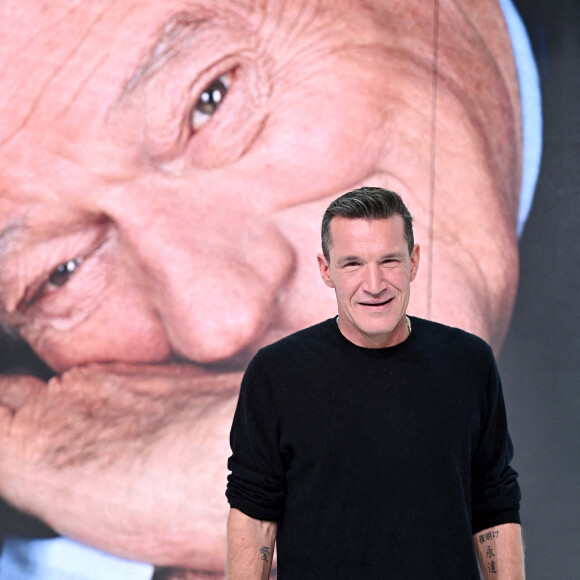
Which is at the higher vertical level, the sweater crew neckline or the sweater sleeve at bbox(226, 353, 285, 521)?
the sweater crew neckline

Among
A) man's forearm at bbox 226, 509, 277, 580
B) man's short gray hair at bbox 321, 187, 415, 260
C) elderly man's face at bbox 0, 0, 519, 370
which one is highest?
elderly man's face at bbox 0, 0, 519, 370

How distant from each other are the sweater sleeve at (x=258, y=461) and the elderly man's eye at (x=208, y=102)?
4.47ft

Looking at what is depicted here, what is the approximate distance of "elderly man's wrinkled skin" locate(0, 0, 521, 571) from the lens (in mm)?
2254

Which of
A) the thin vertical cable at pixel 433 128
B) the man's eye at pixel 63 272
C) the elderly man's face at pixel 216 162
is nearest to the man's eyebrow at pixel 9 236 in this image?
the elderly man's face at pixel 216 162

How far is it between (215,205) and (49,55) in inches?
27.0

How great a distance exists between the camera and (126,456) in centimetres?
234

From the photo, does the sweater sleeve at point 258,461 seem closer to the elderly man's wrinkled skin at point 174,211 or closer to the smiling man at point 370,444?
the smiling man at point 370,444

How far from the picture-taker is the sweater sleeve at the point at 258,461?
1199 mm

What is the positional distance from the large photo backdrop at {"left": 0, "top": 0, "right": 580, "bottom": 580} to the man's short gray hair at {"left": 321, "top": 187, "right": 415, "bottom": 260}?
1.21 meters

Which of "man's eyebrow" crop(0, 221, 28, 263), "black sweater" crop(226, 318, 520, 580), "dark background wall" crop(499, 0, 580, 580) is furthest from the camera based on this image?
"dark background wall" crop(499, 0, 580, 580)

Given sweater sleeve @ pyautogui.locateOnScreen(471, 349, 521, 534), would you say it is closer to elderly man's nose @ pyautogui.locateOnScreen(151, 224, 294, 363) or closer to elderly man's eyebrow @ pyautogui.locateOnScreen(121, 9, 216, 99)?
elderly man's nose @ pyautogui.locateOnScreen(151, 224, 294, 363)

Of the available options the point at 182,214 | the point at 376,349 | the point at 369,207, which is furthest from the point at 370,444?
the point at 182,214

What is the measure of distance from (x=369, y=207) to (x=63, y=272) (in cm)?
137

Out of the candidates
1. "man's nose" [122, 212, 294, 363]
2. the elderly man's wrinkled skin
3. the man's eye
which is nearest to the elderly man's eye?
the elderly man's wrinkled skin
